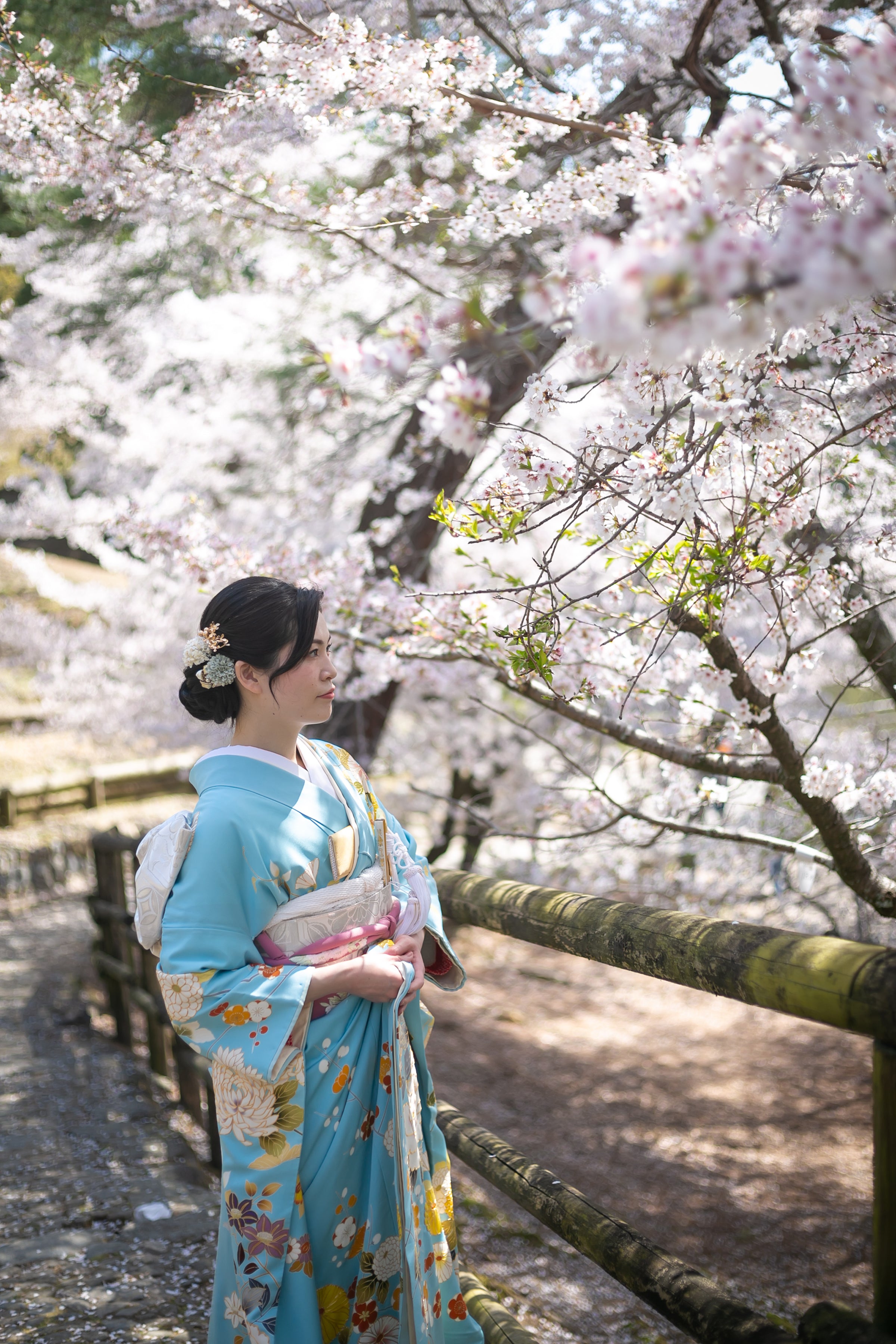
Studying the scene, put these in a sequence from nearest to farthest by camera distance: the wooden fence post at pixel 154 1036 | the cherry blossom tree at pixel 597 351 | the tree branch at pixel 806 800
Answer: the cherry blossom tree at pixel 597 351 < the tree branch at pixel 806 800 < the wooden fence post at pixel 154 1036

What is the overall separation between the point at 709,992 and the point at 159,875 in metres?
0.86

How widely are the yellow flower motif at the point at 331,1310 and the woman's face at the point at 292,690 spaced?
93cm

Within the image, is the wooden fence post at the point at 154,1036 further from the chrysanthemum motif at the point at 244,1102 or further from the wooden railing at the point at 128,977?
the chrysanthemum motif at the point at 244,1102

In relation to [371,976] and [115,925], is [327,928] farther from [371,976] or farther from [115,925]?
[115,925]

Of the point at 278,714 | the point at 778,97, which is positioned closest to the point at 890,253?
the point at 278,714

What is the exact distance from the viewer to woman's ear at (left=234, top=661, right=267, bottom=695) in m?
1.67

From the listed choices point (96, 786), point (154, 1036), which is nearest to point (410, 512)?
point (154, 1036)

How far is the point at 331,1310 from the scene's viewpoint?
60.8 inches

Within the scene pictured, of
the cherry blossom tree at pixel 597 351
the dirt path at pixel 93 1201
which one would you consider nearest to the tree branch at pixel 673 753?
the cherry blossom tree at pixel 597 351

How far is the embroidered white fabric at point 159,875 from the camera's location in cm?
150

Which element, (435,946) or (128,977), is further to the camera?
(128,977)

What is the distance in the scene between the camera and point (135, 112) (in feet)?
11.7

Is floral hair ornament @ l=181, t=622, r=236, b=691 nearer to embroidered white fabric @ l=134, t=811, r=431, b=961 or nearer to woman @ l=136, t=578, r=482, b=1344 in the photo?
woman @ l=136, t=578, r=482, b=1344

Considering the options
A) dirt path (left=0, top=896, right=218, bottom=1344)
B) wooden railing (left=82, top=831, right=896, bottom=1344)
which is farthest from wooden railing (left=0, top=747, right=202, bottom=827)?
wooden railing (left=82, top=831, right=896, bottom=1344)
